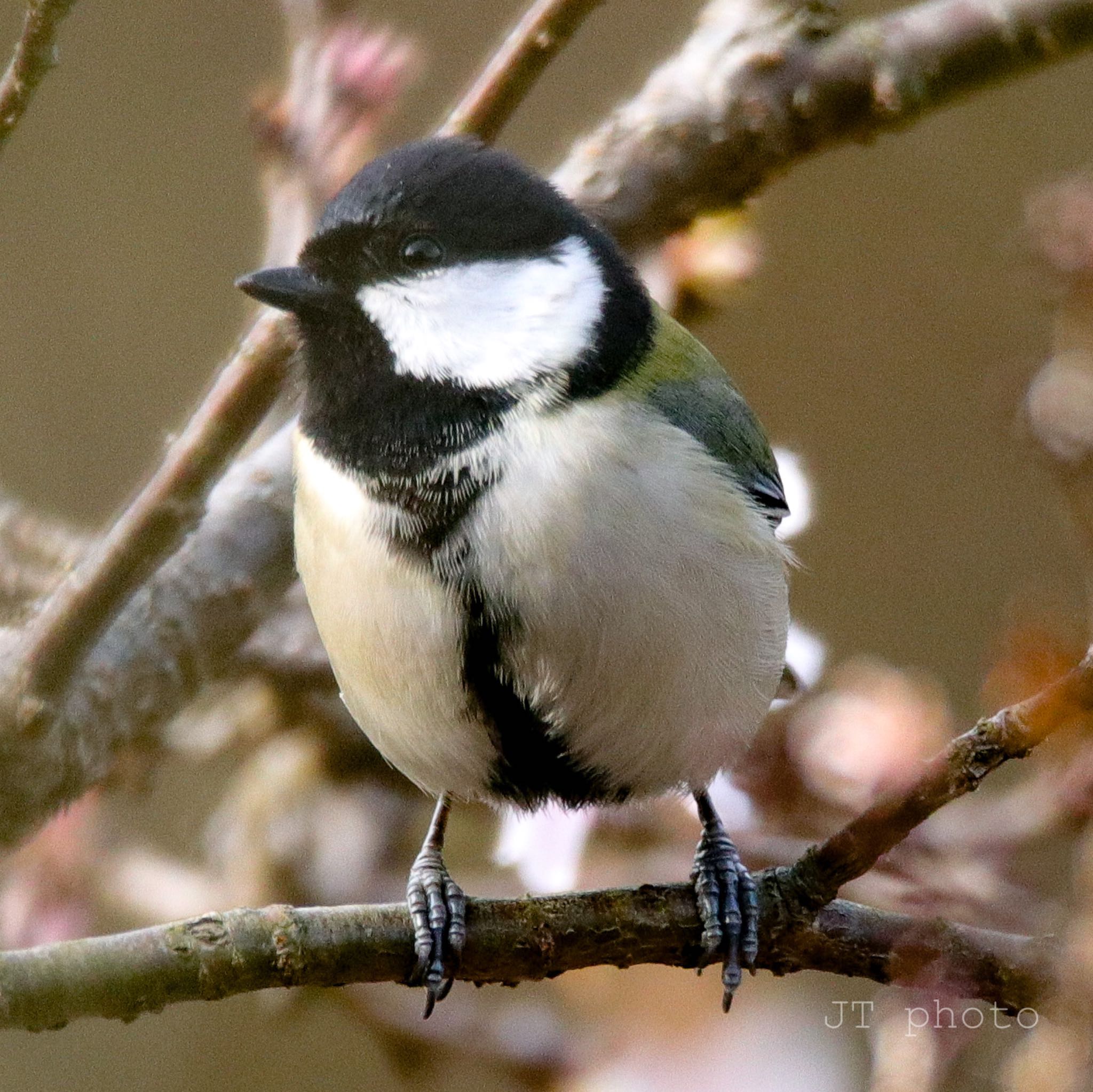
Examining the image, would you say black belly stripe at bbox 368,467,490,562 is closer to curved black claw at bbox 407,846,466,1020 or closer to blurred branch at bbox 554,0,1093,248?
curved black claw at bbox 407,846,466,1020

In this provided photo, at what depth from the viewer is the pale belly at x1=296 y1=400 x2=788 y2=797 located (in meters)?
1.03

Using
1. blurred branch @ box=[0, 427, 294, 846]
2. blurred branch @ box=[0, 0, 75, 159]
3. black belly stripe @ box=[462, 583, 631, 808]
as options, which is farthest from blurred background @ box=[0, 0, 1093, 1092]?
blurred branch @ box=[0, 0, 75, 159]

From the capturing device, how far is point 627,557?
1029 mm

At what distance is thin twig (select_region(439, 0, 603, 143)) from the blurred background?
0.50 metres

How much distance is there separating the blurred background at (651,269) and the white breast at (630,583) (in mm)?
415

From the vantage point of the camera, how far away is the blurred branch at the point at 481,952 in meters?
0.80

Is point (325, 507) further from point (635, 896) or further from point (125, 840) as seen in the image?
point (125, 840)

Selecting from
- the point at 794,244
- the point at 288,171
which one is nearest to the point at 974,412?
the point at 794,244

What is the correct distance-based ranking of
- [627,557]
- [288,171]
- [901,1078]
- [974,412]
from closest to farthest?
1. [901,1078]
2. [627,557]
3. [288,171]
4. [974,412]

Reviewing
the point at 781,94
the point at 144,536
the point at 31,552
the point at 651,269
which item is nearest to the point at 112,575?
the point at 144,536

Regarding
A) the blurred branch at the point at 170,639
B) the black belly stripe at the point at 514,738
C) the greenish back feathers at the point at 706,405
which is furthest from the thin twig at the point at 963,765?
the blurred branch at the point at 170,639

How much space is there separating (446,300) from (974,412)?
145 cm

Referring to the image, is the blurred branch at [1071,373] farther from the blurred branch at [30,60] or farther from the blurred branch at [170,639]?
the blurred branch at [170,639]

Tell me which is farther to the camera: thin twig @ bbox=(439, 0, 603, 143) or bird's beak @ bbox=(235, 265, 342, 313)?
bird's beak @ bbox=(235, 265, 342, 313)
